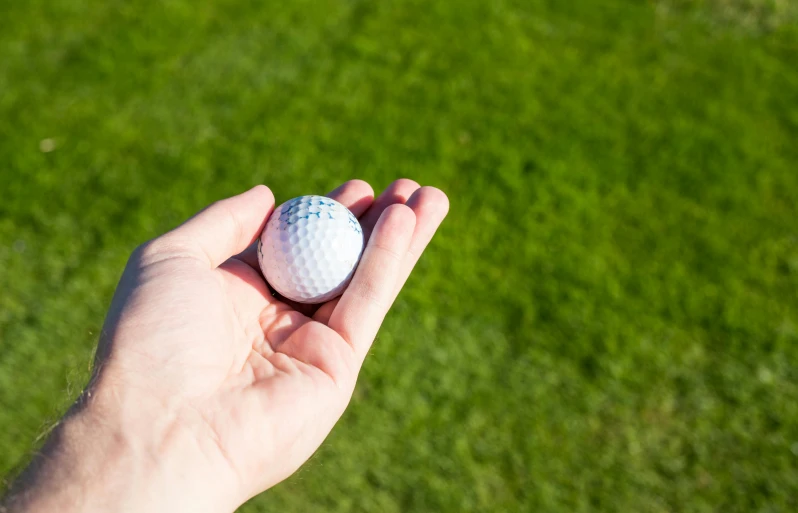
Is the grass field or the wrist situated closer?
the wrist

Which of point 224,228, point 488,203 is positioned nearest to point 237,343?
point 224,228

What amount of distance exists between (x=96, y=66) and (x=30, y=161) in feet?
3.84

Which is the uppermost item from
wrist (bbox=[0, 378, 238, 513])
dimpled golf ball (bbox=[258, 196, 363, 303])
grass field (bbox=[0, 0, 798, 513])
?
dimpled golf ball (bbox=[258, 196, 363, 303])

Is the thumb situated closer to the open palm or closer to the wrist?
the open palm

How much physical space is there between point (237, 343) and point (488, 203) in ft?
8.48

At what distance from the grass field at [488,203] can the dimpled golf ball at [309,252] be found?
0.94 meters

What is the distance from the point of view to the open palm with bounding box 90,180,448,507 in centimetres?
223

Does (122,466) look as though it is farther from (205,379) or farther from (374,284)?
(374,284)

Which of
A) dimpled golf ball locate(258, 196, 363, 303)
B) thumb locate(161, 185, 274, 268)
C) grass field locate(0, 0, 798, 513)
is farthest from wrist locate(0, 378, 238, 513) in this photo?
dimpled golf ball locate(258, 196, 363, 303)

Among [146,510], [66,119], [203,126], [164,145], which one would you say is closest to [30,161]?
[66,119]

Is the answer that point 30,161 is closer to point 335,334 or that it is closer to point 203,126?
point 203,126

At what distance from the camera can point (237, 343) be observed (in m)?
2.57

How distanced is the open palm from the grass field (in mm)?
529

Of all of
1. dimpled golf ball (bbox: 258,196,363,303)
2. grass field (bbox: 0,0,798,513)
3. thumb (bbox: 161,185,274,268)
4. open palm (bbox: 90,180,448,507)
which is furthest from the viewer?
grass field (bbox: 0,0,798,513)
